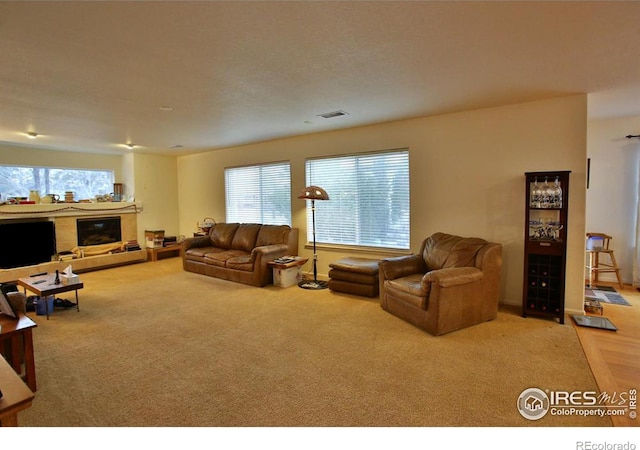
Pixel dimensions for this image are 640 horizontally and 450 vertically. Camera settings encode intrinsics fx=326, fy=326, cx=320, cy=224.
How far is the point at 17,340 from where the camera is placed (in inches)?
102

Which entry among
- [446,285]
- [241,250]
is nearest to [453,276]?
[446,285]

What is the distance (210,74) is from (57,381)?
2.82 metres

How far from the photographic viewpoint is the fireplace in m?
6.80

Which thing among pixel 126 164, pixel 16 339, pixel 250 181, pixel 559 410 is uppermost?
pixel 126 164

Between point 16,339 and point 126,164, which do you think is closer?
point 16,339

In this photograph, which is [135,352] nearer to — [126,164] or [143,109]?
[143,109]

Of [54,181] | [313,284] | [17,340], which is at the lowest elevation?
[313,284]

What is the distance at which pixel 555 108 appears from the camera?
374 cm

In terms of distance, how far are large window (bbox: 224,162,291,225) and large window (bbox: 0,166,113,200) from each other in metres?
2.97

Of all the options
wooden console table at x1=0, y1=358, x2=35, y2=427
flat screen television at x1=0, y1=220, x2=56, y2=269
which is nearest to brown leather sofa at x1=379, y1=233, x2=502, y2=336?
wooden console table at x1=0, y1=358, x2=35, y2=427

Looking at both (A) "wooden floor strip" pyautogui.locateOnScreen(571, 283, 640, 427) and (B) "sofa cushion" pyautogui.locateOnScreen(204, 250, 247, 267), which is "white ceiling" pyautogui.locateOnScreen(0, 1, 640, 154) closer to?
(B) "sofa cushion" pyautogui.locateOnScreen(204, 250, 247, 267)

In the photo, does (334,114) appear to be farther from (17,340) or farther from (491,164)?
(17,340)

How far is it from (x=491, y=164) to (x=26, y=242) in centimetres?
781
